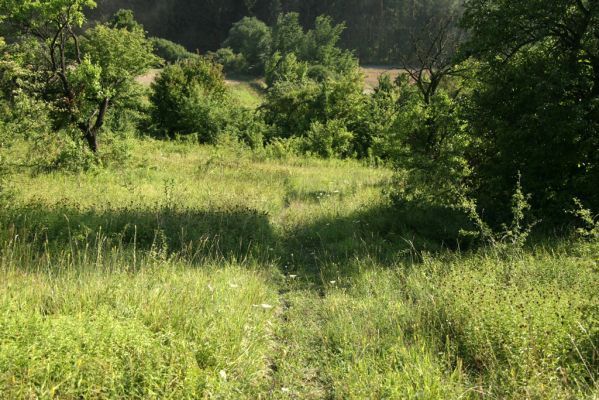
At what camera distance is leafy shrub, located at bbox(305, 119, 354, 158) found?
85.0ft

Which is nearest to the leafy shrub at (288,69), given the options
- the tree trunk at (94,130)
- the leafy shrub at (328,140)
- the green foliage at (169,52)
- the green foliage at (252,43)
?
the green foliage at (252,43)

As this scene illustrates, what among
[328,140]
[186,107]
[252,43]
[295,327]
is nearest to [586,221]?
[295,327]

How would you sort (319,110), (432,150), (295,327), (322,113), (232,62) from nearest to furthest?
(295,327), (432,150), (322,113), (319,110), (232,62)

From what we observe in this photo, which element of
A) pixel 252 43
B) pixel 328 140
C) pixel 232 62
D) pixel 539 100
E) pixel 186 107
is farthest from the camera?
pixel 252 43

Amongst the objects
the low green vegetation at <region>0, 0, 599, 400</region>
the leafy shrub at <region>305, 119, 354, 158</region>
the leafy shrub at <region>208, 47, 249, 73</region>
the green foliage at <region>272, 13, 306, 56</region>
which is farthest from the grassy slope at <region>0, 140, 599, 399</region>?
the leafy shrub at <region>208, 47, 249, 73</region>

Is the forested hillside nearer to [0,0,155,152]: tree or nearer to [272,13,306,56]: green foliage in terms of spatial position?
[272,13,306,56]: green foliage

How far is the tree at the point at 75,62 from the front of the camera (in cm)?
1190

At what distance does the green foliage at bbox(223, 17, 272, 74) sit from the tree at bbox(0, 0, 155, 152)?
4641cm

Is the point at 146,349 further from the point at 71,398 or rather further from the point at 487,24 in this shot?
the point at 487,24

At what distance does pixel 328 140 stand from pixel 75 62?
50.2 ft

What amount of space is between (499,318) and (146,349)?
115 inches

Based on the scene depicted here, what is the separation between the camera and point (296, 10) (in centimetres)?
8781

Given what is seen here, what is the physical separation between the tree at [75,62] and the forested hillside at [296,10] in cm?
6433

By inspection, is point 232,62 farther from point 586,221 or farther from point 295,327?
point 295,327
